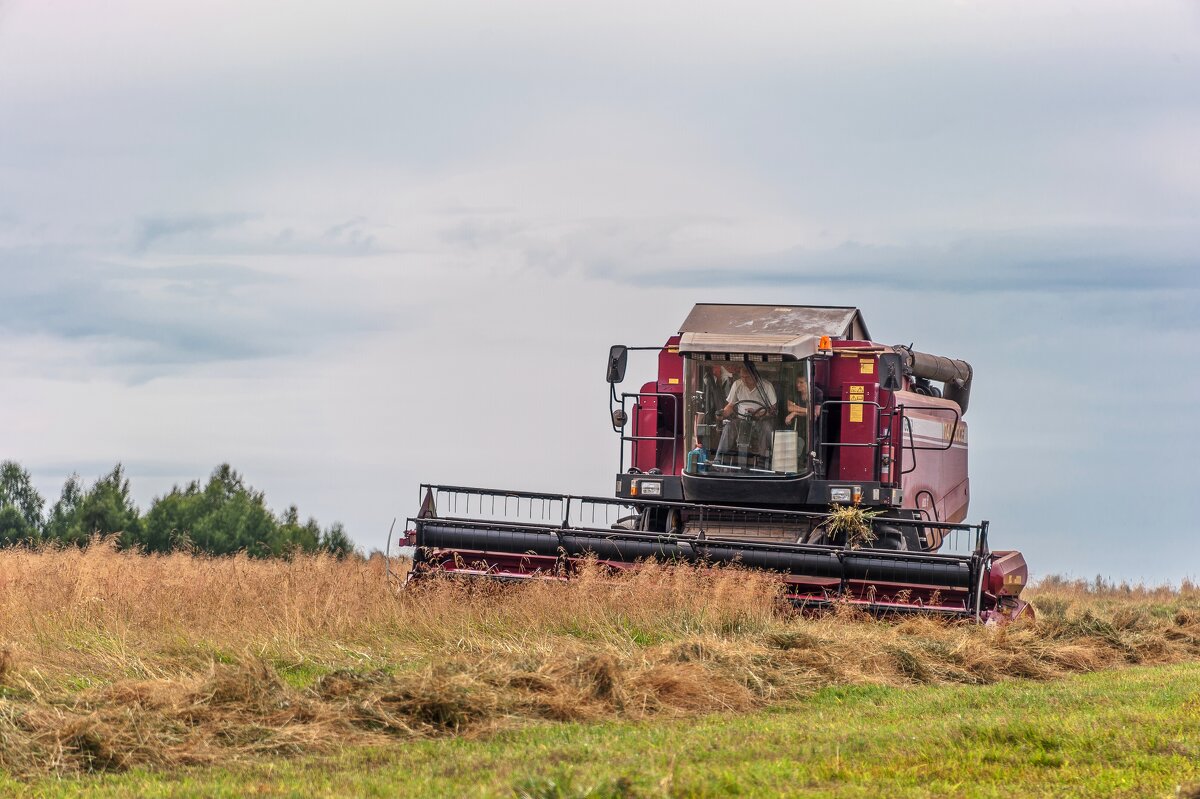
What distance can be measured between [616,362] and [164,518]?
29.5 meters

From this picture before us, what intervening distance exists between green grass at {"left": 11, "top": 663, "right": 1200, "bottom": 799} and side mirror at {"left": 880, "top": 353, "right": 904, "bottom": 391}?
654cm

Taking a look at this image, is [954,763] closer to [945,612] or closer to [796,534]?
[945,612]

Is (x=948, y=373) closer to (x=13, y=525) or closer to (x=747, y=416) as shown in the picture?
(x=747, y=416)

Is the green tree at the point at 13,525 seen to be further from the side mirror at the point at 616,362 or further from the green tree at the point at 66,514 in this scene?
the side mirror at the point at 616,362

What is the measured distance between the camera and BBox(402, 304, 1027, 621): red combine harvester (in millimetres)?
14281

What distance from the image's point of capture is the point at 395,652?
427 inches

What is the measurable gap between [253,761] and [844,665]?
→ 5239mm

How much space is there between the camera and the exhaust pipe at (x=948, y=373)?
19.2 metres

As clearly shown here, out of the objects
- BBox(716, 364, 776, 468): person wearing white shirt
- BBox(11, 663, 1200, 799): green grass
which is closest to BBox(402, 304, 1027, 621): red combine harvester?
BBox(716, 364, 776, 468): person wearing white shirt

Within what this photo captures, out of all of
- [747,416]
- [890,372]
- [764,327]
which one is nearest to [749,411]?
[747,416]

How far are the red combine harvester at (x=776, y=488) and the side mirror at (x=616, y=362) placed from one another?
0.6 inches

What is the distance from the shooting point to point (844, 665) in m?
10.6

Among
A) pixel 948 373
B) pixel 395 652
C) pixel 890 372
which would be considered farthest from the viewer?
pixel 948 373

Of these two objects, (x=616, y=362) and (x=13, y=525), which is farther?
(x=13, y=525)
